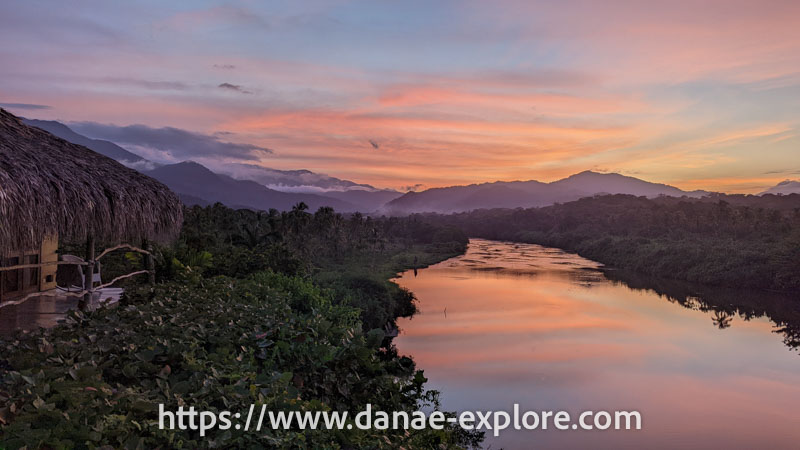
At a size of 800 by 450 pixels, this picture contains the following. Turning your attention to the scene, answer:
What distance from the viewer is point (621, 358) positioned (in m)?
21.0

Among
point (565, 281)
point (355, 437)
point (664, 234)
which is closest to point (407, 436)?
point (355, 437)

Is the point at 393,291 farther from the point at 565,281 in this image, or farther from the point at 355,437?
the point at 355,437

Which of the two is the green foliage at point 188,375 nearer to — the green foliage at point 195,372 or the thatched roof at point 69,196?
the green foliage at point 195,372

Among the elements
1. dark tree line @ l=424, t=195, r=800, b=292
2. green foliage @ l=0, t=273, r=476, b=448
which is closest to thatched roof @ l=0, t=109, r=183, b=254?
green foliage @ l=0, t=273, r=476, b=448

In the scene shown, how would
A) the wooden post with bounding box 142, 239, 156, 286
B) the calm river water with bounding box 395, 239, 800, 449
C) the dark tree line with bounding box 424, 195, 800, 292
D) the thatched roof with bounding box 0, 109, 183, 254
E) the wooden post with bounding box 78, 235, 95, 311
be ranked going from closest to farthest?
the thatched roof with bounding box 0, 109, 183, 254 < the wooden post with bounding box 78, 235, 95, 311 < the wooden post with bounding box 142, 239, 156, 286 < the calm river water with bounding box 395, 239, 800, 449 < the dark tree line with bounding box 424, 195, 800, 292

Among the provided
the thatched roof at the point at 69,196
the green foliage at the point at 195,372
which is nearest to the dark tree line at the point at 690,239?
the green foliage at the point at 195,372

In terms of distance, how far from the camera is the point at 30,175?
6.21 meters

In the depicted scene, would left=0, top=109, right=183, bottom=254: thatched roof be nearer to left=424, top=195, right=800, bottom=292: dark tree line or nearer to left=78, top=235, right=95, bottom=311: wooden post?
left=78, top=235, right=95, bottom=311: wooden post

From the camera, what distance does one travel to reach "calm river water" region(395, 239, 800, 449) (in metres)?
15.0

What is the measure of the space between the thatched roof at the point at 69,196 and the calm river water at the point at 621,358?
9.31m

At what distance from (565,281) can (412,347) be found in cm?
2171

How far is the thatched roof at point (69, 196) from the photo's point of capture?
5945 mm

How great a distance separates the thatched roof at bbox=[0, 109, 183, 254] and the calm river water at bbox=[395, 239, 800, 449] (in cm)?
931

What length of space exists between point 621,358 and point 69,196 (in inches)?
783
